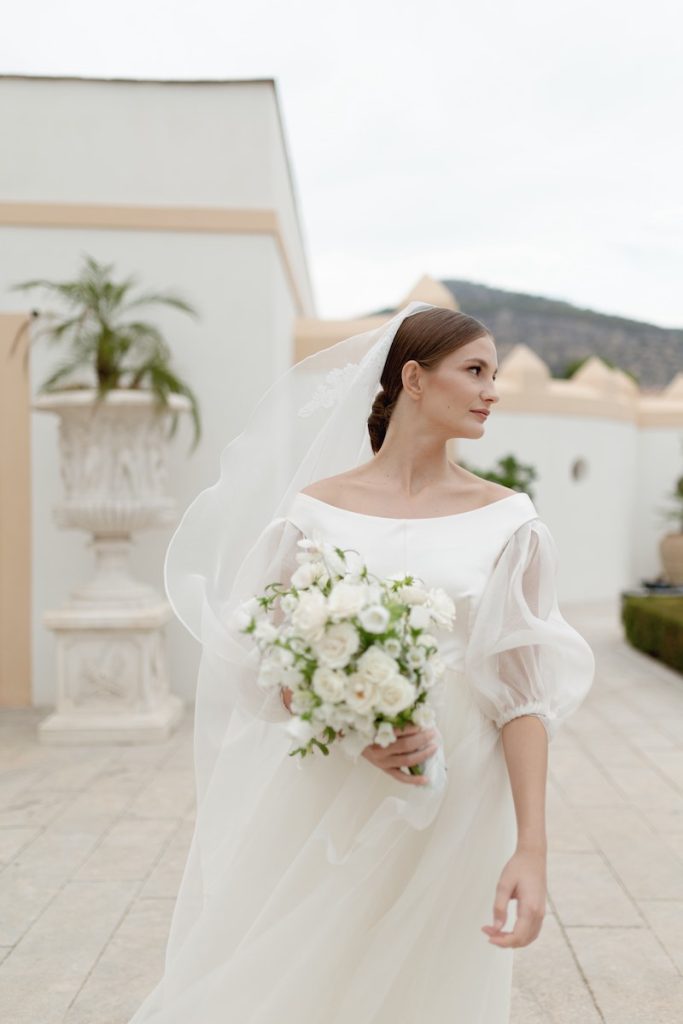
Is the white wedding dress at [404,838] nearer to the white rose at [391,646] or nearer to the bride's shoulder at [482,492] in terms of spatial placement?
the bride's shoulder at [482,492]

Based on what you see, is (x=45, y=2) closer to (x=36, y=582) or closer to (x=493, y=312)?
(x=36, y=582)

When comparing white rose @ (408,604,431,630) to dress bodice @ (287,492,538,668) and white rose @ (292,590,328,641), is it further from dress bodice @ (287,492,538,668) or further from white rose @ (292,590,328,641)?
dress bodice @ (287,492,538,668)

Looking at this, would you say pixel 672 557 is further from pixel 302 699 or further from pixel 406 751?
pixel 302 699

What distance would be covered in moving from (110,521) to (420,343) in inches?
186

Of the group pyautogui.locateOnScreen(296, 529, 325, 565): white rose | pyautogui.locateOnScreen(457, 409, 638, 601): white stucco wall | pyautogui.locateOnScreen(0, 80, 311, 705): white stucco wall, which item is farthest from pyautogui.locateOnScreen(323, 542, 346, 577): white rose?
pyautogui.locateOnScreen(457, 409, 638, 601): white stucco wall

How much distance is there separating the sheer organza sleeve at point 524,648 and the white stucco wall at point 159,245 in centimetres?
542

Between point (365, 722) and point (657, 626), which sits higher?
point (365, 722)

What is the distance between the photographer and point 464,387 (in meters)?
1.92

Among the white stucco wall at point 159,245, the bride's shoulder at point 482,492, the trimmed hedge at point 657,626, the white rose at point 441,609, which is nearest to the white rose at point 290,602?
the white rose at point 441,609

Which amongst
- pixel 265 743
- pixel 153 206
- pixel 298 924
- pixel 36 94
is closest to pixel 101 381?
pixel 153 206

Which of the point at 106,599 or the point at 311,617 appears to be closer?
the point at 311,617

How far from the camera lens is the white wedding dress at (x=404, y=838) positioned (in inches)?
71.1

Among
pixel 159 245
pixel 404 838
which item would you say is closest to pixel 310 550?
pixel 404 838

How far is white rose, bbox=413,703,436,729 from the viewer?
1533 millimetres
